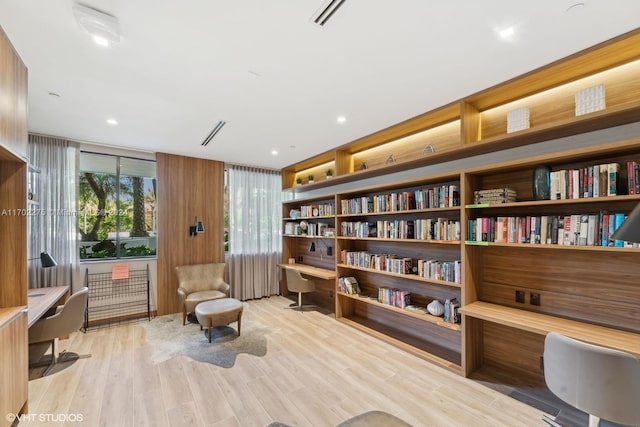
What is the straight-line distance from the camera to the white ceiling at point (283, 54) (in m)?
1.62

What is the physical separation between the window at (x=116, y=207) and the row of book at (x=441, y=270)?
179 inches

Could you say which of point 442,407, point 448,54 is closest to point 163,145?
point 448,54

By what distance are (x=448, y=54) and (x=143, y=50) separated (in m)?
2.31

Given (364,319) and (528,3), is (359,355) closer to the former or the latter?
(364,319)

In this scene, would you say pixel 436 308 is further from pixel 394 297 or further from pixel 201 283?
pixel 201 283

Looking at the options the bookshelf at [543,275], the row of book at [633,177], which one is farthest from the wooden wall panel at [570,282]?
the row of book at [633,177]

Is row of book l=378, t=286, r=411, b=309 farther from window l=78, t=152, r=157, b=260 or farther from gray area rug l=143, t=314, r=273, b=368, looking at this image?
window l=78, t=152, r=157, b=260

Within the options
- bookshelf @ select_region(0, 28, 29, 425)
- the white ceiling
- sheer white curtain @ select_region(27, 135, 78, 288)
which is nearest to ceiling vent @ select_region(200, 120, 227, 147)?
the white ceiling

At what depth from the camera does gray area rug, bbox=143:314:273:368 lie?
10.4ft

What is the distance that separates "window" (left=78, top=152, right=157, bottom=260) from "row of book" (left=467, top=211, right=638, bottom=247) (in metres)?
5.13

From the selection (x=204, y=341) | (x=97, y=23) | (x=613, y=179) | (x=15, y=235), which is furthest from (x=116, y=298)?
(x=613, y=179)

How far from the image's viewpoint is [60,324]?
2.86 meters

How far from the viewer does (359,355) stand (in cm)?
320

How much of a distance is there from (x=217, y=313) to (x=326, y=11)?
11.4ft
